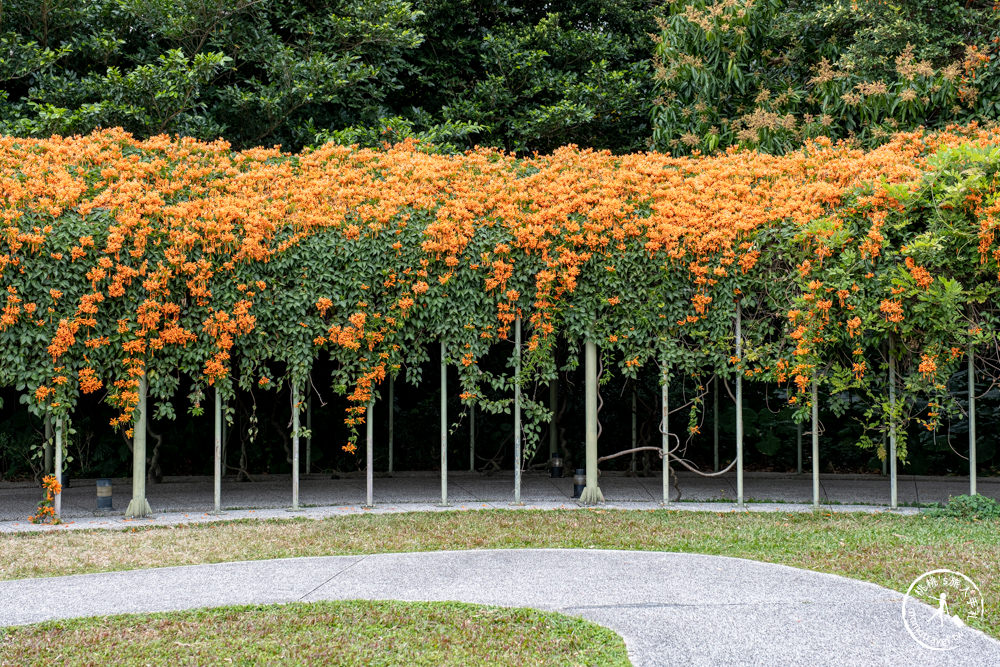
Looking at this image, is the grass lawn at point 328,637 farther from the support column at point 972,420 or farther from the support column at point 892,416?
the support column at point 972,420

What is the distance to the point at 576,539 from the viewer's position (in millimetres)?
6531

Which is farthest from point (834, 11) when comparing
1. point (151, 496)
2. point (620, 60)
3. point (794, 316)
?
point (151, 496)

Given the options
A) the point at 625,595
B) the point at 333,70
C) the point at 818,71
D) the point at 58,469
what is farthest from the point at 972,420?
the point at 333,70

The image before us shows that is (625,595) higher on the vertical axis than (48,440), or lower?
lower

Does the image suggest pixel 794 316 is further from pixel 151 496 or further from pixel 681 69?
pixel 151 496

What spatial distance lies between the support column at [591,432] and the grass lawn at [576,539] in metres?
0.54

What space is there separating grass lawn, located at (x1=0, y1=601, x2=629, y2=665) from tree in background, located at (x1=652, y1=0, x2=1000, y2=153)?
8.34 metres

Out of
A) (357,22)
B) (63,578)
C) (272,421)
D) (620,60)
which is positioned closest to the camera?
(63,578)

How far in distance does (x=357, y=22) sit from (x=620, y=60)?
14.6ft

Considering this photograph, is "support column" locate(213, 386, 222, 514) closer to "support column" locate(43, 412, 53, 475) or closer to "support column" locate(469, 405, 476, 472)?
"support column" locate(43, 412, 53, 475)

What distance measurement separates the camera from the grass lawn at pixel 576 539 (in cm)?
567

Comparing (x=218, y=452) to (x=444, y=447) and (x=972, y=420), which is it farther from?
(x=972, y=420)

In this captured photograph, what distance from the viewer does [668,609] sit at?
464 centimetres

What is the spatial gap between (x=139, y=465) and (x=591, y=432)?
14.2 feet
